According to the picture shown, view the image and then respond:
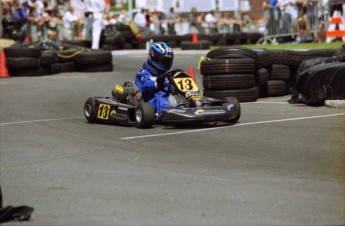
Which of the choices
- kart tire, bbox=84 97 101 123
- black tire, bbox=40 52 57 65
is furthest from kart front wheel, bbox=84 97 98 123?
black tire, bbox=40 52 57 65

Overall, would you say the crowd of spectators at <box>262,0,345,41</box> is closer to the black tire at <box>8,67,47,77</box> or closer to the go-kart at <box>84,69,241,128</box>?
the black tire at <box>8,67,47,77</box>

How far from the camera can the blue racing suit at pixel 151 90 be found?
11.8 metres

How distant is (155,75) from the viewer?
12.1 metres

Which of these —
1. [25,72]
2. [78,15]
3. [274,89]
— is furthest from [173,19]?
[274,89]

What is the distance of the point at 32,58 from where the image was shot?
68.6 ft

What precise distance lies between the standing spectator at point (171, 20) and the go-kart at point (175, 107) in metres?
21.3

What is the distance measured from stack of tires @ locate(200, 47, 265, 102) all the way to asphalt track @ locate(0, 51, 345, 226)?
436 mm

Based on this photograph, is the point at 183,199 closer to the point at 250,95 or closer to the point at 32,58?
the point at 250,95

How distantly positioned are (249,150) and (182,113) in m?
1.89

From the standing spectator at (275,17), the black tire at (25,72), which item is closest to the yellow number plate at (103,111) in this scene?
the black tire at (25,72)

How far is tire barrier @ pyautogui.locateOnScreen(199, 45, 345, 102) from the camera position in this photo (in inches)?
551

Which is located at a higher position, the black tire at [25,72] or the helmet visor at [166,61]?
the helmet visor at [166,61]

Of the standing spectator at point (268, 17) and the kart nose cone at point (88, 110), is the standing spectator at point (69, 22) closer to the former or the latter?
the standing spectator at point (268, 17)

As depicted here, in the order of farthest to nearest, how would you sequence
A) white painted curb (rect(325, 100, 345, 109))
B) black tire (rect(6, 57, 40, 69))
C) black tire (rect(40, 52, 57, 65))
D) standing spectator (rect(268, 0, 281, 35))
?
1. standing spectator (rect(268, 0, 281, 35))
2. black tire (rect(40, 52, 57, 65))
3. black tire (rect(6, 57, 40, 69))
4. white painted curb (rect(325, 100, 345, 109))
